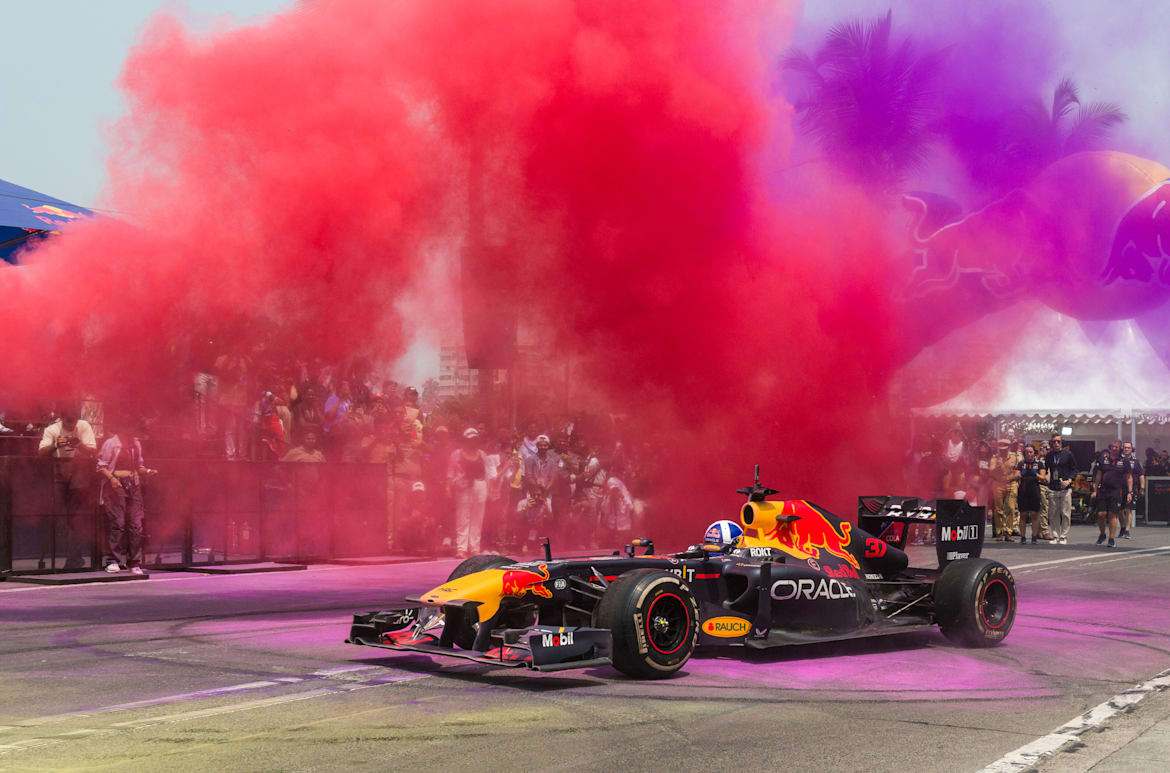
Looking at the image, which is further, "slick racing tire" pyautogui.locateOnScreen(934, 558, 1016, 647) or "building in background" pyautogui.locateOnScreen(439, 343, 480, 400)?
"building in background" pyautogui.locateOnScreen(439, 343, 480, 400)

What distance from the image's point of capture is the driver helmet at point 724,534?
38.1ft

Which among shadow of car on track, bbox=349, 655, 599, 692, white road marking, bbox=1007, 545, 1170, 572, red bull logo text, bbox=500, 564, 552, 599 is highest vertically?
red bull logo text, bbox=500, 564, 552, 599

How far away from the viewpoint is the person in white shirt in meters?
17.9

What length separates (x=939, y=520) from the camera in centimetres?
1273

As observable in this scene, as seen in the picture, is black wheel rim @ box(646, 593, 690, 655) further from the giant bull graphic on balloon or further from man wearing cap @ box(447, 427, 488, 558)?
man wearing cap @ box(447, 427, 488, 558)

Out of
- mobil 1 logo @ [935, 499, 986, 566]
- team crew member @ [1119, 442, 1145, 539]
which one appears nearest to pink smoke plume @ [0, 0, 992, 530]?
mobil 1 logo @ [935, 499, 986, 566]

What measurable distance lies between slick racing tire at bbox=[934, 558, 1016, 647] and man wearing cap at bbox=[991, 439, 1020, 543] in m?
17.9

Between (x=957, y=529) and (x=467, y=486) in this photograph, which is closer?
(x=957, y=529)

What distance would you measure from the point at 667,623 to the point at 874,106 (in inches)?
437

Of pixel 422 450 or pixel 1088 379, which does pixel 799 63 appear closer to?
pixel 422 450

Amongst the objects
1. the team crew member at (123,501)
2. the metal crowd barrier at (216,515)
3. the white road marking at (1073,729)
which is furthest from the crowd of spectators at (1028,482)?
the white road marking at (1073,729)

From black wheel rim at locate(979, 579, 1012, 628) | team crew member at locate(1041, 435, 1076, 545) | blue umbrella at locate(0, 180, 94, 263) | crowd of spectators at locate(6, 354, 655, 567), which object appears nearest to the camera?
black wheel rim at locate(979, 579, 1012, 628)

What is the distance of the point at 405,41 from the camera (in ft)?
48.1

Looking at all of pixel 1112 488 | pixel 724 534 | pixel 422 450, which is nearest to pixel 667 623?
pixel 724 534
